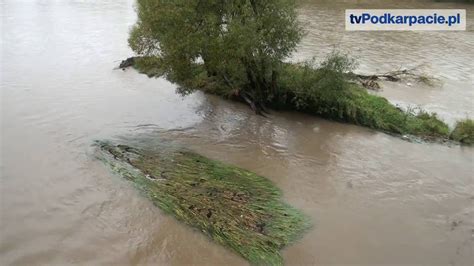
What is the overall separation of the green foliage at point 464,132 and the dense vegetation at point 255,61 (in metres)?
0.11

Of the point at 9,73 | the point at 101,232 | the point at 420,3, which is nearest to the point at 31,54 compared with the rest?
the point at 9,73

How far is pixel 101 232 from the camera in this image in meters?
9.22

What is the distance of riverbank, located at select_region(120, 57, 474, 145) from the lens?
15070 mm

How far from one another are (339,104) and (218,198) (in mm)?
7296

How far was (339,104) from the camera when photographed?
15766 mm

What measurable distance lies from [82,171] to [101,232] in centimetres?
295

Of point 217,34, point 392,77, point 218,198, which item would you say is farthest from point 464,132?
point 218,198

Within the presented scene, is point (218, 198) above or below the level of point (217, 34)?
below

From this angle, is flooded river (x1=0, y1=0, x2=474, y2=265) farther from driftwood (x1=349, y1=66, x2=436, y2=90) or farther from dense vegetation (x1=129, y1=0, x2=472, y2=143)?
dense vegetation (x1=129, y1=0, x2=472, y2=143)

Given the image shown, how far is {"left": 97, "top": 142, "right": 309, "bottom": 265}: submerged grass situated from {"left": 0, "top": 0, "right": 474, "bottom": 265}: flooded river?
11.1 inches

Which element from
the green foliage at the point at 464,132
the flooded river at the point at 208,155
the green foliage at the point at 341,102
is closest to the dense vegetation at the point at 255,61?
the green foliage at the point at 341,102

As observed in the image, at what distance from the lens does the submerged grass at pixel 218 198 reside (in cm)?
891

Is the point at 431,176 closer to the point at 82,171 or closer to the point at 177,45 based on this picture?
the point at 177,45

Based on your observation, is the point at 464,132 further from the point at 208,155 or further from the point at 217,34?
the point at 217,34
